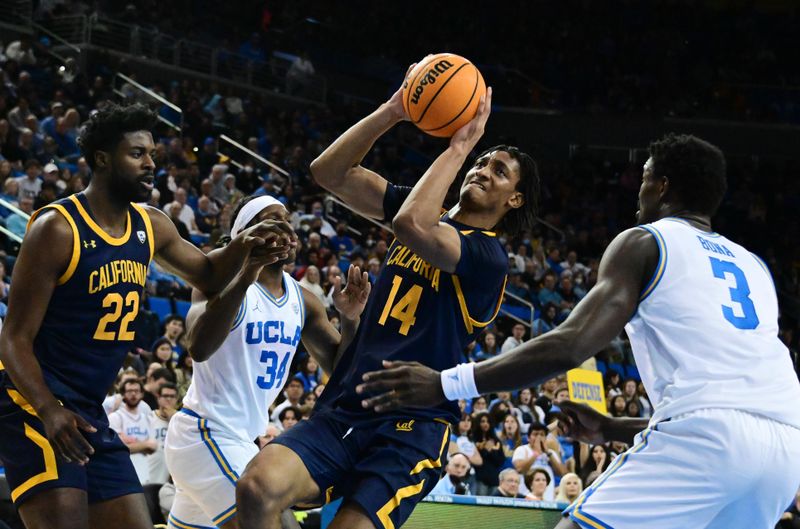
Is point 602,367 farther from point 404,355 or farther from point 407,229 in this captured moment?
point 407,229

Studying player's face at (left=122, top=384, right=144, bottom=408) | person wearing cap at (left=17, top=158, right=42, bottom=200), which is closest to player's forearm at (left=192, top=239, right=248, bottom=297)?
player's face at (left=122, top=384, right=144, bottom=408)

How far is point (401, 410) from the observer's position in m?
4.21

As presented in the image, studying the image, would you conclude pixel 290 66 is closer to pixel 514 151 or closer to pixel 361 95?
pixel 361 95

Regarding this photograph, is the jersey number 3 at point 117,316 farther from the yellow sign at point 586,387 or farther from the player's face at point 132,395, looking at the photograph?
the yellow sign at point 586,387

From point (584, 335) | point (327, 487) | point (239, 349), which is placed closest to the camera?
point (584, 335)

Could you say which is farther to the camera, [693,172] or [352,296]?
[352,296]

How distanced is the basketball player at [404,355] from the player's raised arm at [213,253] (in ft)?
1.74

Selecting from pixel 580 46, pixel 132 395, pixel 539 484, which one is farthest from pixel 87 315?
pixel 580 46

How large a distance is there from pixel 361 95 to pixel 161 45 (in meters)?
5.91

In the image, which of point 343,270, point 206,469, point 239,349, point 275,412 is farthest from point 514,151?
point 343,270

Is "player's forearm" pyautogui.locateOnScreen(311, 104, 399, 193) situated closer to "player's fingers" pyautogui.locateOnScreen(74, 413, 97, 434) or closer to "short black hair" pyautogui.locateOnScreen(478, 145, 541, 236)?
"short black hair" pyautogui.locateOnScreen(478, 145, 541, 236)

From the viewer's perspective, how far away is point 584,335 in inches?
133

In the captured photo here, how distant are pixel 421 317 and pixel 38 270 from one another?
1.60 meters

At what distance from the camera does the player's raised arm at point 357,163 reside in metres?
4.82
